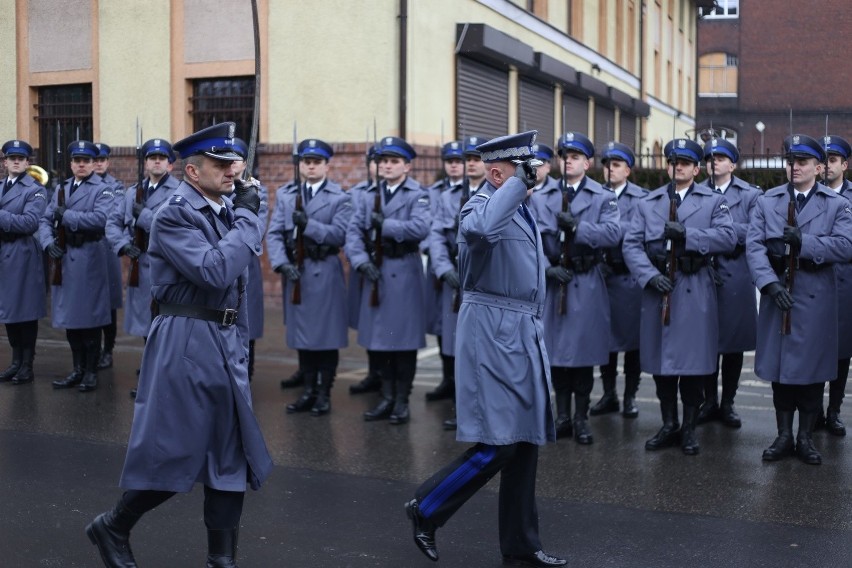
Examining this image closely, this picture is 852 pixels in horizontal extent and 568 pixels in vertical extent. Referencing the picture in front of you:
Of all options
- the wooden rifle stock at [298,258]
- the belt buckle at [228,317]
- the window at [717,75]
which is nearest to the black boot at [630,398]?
the wooden rifle stock at [298,258]

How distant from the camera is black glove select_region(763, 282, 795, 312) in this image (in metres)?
7.36

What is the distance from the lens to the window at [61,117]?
58.6ft

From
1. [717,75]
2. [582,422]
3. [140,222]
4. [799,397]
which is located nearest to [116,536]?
[582,422]

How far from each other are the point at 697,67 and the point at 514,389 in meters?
40.7

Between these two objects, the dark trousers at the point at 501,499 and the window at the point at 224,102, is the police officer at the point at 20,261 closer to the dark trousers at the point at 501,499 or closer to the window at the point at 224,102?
the window at the point at 224,102

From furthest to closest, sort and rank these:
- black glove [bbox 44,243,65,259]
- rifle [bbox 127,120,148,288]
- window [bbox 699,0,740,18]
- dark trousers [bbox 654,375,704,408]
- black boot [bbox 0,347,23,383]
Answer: window [bbox 699,0,740,18] → black boot [bbox 0,347,23,383] → black glove [bbox 44,243,65,259] → rifle [bbox 127,120,148,288] → dark trousers [bbox 654,375,704,408]

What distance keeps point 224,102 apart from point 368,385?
7706mm

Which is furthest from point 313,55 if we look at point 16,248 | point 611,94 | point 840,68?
point 840,68

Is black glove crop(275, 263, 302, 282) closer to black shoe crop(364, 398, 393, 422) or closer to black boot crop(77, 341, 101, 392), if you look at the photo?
black shoe crop(364, 398, 393, 422)

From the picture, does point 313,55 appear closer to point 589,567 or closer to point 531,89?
point 531,89

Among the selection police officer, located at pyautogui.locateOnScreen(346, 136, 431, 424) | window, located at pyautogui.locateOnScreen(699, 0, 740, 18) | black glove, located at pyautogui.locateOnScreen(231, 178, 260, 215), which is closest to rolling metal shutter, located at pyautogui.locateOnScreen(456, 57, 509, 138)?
police officer, located at pyautogui.locateOnScreen(346, 136, 431, 424)

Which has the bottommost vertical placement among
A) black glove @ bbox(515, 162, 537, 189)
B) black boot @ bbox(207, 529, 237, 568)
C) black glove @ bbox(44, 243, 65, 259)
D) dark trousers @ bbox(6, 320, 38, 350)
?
black boot @ bbox(207, 529, 237, 568)

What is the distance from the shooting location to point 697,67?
43.9 metres

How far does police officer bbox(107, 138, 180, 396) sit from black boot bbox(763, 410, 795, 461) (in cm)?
512
